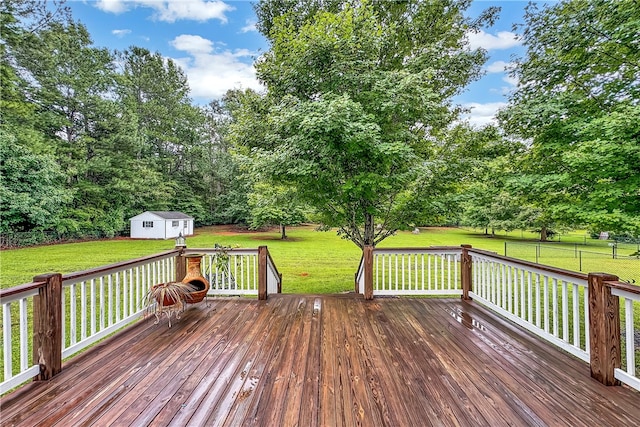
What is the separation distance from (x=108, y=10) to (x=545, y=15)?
959 centimetres

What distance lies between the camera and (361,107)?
4.30 metres

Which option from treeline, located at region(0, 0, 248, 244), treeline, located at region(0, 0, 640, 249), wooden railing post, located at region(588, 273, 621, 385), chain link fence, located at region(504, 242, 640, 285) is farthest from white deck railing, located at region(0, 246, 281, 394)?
treeline, located at region(0, 0, 248, 244)

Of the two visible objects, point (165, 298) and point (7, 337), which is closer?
point (7, 337)

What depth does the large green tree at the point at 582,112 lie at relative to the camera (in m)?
3.14

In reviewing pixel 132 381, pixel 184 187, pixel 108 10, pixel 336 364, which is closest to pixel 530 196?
pixel 336 364

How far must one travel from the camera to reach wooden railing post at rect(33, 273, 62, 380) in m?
2.17

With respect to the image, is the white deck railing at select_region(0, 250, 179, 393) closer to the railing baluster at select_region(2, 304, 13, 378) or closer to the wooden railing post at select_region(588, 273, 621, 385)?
the railing baluster at select_region(2, 304, 13, 378)

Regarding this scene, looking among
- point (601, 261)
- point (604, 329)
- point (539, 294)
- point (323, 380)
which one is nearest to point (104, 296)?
point (323, 380)

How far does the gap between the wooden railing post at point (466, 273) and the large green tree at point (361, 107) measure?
51.5 inches

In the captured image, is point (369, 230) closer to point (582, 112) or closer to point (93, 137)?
point (582, 112)

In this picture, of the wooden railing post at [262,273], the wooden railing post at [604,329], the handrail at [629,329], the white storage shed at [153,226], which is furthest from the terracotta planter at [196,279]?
the white storage shed at [153,226]

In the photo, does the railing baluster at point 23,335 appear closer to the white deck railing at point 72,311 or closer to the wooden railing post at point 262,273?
the white deck railing at point 72,311

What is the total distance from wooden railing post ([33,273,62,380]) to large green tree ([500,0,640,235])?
5324 mm

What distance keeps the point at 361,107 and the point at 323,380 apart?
3.69 metres
